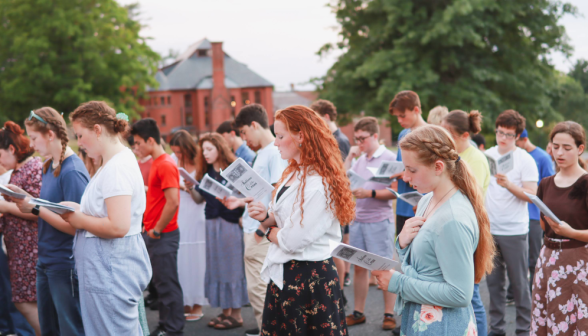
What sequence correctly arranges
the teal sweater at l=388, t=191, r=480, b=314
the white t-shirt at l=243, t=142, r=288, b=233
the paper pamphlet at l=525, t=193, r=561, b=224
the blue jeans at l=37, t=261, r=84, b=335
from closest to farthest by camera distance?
the teal sweater at l=388, t=191, r=480, b=314 → the paper pamphlet at l=525, t=193, r=561, b=224 → the blue jeans at l=37, t=261, r=84, b=335 → the white t-shirt at l=243, t=142, r=288, b=233

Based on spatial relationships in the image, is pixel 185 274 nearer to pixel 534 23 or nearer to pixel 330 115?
pixel 330 115

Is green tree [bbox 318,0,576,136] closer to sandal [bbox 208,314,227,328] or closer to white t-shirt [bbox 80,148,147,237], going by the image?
sandal [bbox 208,314,227,328]

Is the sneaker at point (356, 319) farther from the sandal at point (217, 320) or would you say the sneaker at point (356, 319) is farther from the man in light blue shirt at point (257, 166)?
the sandal at point (217, 320)

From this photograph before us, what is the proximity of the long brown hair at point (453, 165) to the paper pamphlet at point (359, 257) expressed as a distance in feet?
1.42

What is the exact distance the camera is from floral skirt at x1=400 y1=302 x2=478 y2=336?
2.34 meters

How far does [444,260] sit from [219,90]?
6512 cm

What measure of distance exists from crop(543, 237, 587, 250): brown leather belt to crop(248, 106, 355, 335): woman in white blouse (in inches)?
75.0

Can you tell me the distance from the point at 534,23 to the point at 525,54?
1.49m

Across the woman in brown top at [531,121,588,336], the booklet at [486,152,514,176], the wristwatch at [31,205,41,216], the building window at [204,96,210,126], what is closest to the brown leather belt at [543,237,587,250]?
the woman in brown top at [531,121,588,336]

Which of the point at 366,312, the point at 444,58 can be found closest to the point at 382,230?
the point at 366,312

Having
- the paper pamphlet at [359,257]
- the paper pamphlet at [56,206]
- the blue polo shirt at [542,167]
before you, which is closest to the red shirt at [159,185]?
the paper pamphlet at [56,206]

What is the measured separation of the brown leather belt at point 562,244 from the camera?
371 cm

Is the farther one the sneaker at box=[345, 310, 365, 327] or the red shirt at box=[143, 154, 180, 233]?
the sneaker at box=[345, 310, 365, 327]

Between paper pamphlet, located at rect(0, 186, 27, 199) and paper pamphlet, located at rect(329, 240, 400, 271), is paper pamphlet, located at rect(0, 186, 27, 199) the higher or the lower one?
the higher one
